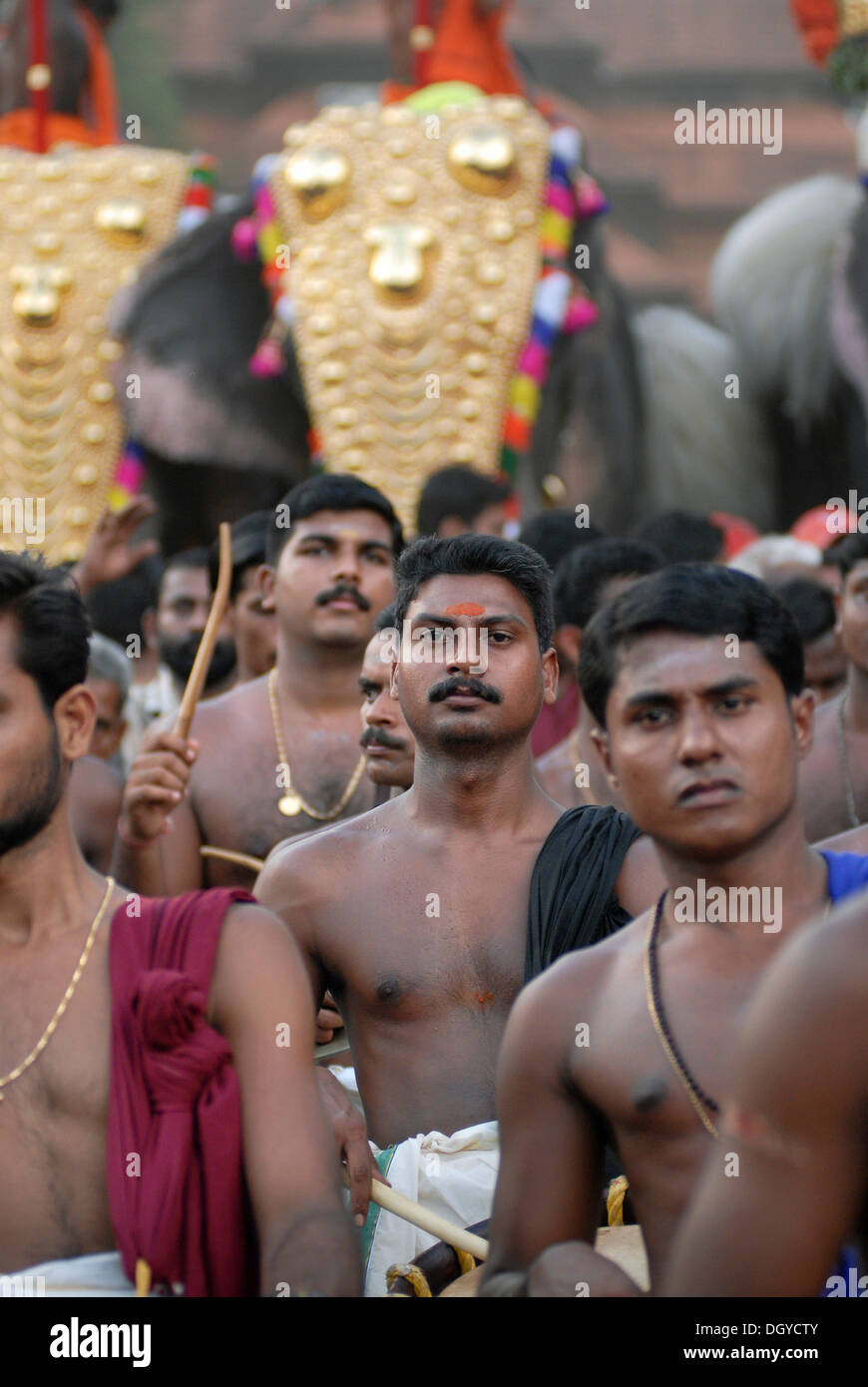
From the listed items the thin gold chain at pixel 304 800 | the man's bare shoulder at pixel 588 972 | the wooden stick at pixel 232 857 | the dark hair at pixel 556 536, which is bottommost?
the man's bare shoulder at pixel 588 972

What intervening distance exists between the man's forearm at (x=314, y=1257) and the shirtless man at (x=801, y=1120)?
61cm

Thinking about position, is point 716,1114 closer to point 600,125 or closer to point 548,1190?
point 548,1190

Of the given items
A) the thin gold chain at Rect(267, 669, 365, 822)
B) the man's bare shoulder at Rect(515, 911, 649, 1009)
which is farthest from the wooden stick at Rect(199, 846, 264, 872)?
the man's bare shoulder at Rect(515, 911, 649, 1009)

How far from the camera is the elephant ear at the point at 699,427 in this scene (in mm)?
9148

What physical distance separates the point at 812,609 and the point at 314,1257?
11.9ft

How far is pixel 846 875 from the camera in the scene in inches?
108

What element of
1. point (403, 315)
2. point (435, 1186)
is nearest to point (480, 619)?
point (435, 1186)

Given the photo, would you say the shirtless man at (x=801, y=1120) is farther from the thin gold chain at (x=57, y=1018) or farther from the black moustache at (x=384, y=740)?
the black moustache at (x=384, y=740)

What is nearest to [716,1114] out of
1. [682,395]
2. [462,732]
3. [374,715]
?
[462,732]

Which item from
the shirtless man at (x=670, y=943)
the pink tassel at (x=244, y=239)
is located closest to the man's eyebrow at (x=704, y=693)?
the shirtless man at (x=670, y=943)

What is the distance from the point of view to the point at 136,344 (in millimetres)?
7992

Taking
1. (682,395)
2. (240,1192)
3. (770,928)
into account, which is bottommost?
(240,1192)
